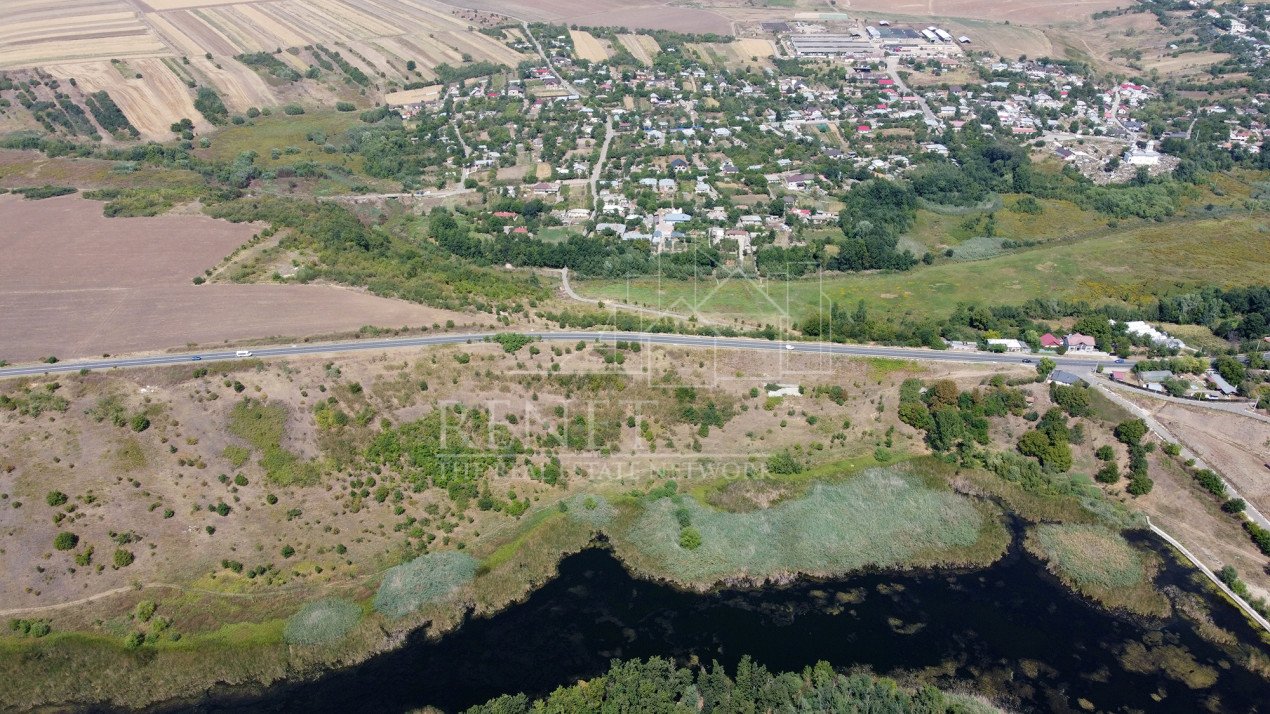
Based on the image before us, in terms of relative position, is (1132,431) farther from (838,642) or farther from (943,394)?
(838,642)

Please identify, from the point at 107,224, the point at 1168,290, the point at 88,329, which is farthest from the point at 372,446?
the point at 1168,290

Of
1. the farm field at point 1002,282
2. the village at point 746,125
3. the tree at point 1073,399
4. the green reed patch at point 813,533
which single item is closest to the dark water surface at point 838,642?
the green reed patch at point 813,533

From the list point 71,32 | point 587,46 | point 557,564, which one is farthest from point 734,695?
point 71,32

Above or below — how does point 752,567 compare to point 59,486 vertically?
below

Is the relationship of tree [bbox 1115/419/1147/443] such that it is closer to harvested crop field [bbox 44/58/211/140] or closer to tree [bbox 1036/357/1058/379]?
tree [bbox 1036/357/1058/379]

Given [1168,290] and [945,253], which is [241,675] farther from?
[1168,290]

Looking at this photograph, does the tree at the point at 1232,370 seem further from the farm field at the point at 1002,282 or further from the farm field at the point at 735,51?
the farm field at the point at 735,51
